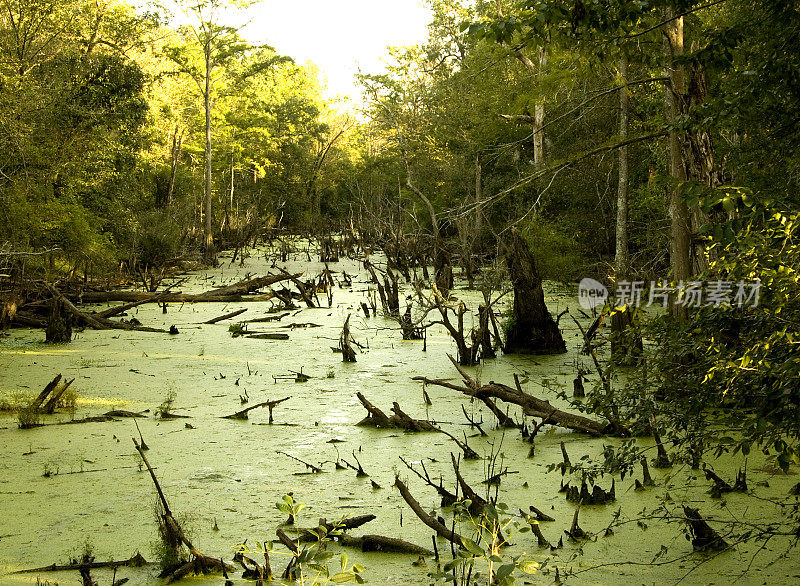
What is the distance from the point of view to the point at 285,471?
392 cm

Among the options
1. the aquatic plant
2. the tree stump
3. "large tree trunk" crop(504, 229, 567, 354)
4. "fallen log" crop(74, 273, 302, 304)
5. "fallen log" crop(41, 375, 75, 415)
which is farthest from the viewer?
"fallen log" crop(74, 273, 302, 304)

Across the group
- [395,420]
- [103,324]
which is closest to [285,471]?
[395,420]

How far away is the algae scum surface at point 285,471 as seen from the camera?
2832mm

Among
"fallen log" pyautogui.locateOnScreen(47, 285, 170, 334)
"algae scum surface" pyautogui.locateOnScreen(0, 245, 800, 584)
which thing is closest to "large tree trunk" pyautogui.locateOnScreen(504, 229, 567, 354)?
"algae scum surface" pyautogui.locateOnScreen(0, 245, 800, 584)

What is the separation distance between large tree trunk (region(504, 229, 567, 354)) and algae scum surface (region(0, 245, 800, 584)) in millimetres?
217

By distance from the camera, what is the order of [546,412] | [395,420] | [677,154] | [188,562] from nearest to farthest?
[188,562] → [546,412] → [395,420] → [677,154]

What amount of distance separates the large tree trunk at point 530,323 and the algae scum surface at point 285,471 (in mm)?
217

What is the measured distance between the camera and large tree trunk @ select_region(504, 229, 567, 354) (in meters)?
7.19

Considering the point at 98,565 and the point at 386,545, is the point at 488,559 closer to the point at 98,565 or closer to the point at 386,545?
the point at 386,545

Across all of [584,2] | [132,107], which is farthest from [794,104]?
[132,107]

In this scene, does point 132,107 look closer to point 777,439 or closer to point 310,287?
point 310,287

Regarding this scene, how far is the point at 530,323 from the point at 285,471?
12.5 feet

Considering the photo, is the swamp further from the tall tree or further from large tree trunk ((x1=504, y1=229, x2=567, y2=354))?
the tall tree

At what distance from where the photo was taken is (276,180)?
1186 inches
